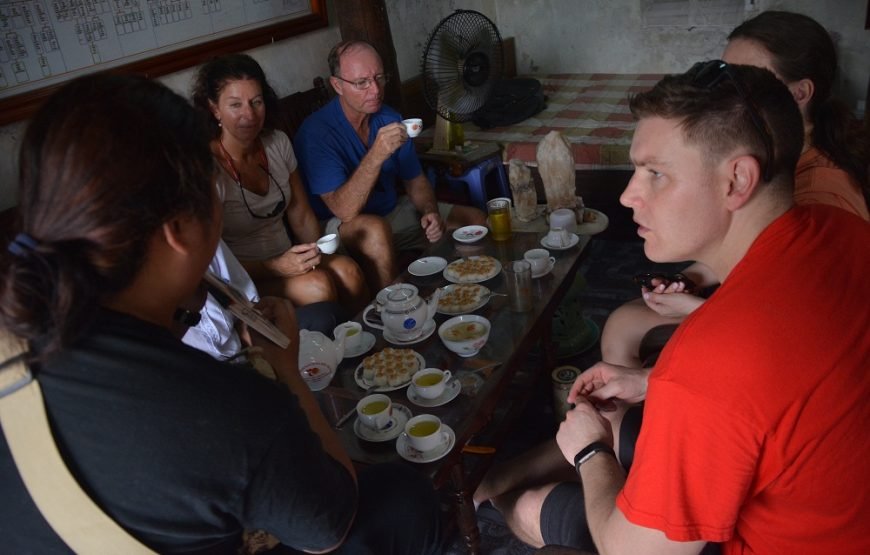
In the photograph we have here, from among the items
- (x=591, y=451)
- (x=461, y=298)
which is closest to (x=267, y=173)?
(x=461, y=298)

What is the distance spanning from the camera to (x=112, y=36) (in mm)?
2453

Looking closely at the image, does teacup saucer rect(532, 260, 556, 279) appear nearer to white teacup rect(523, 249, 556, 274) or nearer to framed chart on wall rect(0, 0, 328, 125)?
white teacup rect(523, 249, 556, 274)

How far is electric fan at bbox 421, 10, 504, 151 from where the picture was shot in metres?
3.06

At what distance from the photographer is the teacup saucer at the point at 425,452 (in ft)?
4.63

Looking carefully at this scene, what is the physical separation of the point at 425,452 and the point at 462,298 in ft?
2.19

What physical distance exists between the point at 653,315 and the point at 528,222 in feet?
2.77

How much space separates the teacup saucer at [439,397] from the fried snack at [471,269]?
0.58 metres

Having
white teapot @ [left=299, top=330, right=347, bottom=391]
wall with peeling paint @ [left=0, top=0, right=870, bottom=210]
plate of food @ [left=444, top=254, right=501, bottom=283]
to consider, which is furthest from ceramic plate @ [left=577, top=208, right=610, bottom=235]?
wall with peeling paint @ [left=0, top=0, right=870, bottom=210]

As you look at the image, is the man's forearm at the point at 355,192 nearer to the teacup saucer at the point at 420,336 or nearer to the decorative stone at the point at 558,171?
the decorative stone at the point at 558,171

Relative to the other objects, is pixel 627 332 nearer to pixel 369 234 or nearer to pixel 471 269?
pixel 471 269

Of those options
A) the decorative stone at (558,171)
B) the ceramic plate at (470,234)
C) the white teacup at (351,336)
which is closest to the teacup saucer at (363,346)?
the white teacup at (351,336)

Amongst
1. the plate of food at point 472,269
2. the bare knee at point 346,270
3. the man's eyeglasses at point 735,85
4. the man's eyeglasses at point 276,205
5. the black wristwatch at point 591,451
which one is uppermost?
the man's eyeglasses at point 735,85

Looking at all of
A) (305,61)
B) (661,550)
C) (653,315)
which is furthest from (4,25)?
(661,550)

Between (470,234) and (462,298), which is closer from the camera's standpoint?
(462,298)
